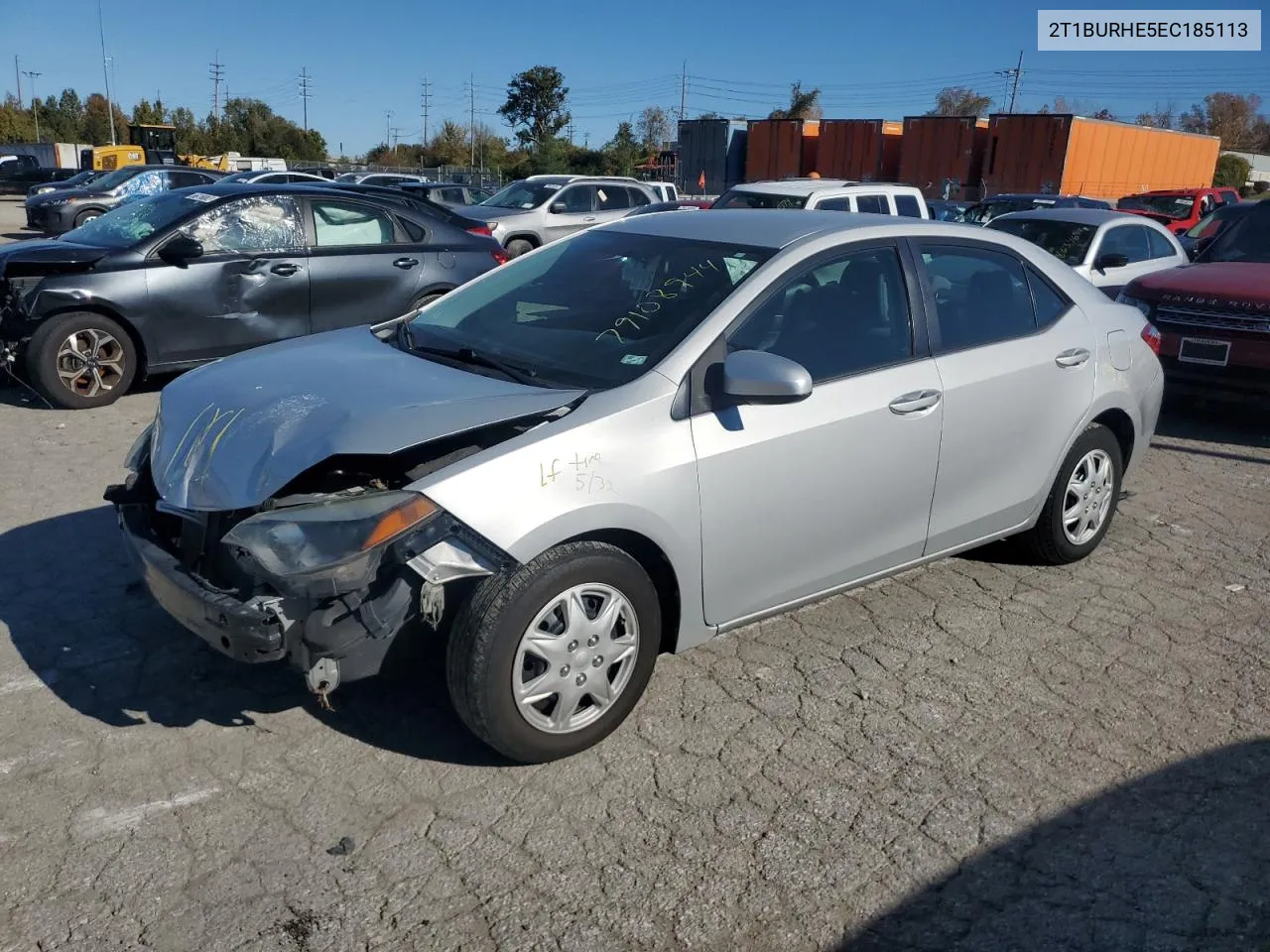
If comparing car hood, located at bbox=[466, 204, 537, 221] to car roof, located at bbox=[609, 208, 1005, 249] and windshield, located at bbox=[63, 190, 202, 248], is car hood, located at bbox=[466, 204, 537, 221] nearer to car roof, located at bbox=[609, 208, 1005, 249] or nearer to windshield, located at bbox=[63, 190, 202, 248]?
windshield, located at bbox=[63, 190, 202, 248]

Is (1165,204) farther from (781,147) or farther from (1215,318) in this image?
(1215,318)

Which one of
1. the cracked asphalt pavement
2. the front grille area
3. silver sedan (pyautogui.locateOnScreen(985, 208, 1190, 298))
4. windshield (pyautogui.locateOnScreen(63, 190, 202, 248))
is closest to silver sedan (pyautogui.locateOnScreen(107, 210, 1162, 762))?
the cracked asphalt pavement

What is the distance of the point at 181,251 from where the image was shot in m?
7.63

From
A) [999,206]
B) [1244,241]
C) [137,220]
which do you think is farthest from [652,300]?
[999,206]

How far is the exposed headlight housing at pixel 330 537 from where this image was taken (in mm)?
2949

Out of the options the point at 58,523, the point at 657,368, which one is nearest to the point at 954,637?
the point at 657,368

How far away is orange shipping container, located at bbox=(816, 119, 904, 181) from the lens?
34.8 meters

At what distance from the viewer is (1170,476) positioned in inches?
269

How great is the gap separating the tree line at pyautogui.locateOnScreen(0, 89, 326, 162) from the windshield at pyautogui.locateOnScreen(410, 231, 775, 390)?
218ft

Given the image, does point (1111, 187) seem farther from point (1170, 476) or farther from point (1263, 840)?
point (1263, 840)

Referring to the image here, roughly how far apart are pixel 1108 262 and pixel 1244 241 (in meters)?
1.17

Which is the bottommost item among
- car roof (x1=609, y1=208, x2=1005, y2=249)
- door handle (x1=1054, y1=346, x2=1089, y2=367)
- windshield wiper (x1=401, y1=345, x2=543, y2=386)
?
door handle (x1=1054, y1=346, x2=1089, y2=367)

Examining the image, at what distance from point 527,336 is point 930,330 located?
1.61 meters

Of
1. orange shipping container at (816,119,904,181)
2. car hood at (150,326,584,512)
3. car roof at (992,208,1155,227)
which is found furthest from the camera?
orange shipping container at (816,119,904,181)
